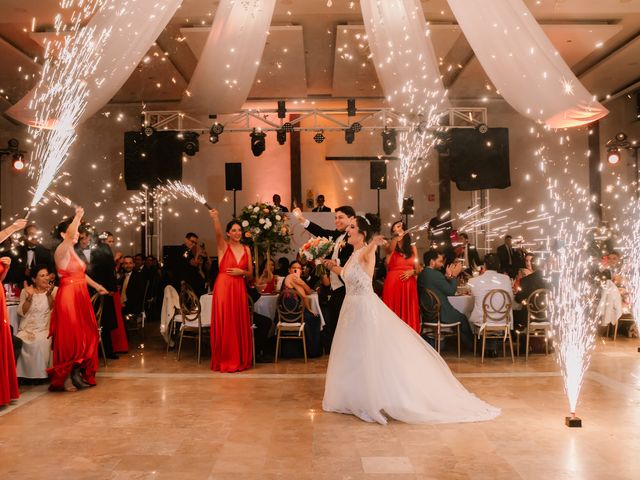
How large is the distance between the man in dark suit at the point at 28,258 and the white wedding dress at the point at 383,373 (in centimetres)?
364

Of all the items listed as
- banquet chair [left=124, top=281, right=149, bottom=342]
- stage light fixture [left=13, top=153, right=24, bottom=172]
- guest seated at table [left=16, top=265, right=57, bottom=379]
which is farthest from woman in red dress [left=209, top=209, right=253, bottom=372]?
stage light fixture [left=13, top=153, right=24, bottom=172]

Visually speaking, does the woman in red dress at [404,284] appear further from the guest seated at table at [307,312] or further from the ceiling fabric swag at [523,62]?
the ceiling fabric swag at [523,62]

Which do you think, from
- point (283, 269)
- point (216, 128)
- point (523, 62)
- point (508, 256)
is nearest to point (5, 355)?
point (283, 269)

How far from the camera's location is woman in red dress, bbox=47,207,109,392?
17.5 ft

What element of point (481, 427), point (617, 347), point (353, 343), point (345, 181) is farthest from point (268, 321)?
point (345, 181)

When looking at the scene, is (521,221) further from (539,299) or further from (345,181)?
(539,299)

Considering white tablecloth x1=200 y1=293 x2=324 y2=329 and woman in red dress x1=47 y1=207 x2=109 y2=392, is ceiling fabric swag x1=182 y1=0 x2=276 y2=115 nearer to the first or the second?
woman in red dress x1=47 y1=207 x2=109 y2=392

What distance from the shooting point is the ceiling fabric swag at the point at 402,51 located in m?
5.55

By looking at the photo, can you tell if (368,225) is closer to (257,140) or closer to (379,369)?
(379,369)

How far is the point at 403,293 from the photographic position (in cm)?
680

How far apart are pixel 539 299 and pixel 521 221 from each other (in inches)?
271

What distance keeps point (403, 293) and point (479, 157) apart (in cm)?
426

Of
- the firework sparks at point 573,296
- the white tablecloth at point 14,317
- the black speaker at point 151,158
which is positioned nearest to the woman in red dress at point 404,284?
the firework sparks at point 573,296

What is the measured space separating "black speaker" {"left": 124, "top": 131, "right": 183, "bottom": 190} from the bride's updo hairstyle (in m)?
6.16
